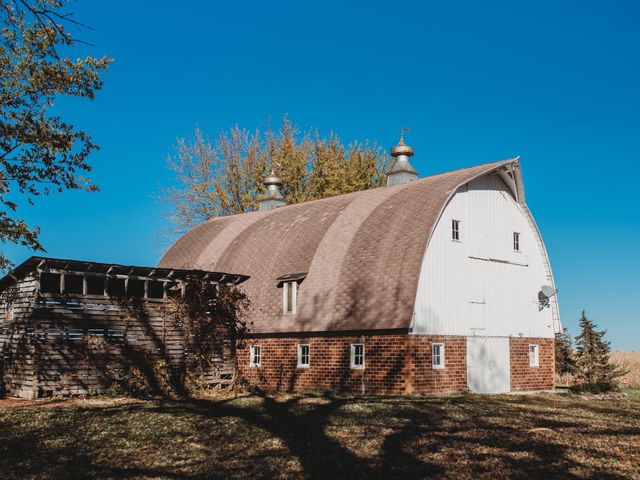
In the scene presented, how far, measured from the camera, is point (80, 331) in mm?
21703

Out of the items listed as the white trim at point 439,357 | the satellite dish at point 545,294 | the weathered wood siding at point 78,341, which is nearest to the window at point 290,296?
the weathered wood siding at point 78,341

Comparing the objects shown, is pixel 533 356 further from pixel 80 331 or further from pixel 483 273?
pixel 80 331

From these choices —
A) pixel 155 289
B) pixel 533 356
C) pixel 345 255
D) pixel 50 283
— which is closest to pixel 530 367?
pixel 533 356

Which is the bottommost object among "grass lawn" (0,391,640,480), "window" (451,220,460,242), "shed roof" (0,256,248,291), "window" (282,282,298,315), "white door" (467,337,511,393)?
"grass lawn" (0,391,640,480)

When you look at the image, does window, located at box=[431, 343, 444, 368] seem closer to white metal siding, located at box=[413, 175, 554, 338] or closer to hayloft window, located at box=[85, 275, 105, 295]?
white metal siding, located at box=[413, 175, 554, 338]

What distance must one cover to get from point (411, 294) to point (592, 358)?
13562 millimetres

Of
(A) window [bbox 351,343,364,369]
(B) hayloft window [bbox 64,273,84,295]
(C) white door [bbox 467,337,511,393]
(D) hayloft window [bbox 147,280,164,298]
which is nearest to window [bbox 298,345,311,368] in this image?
(A) window [bbox 351,343,364,369]

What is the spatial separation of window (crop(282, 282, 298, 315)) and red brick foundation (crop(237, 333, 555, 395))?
115cm

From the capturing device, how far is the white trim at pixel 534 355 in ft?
93.0

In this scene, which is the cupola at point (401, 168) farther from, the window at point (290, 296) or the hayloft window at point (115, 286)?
the hayloft window at point (115, 286)

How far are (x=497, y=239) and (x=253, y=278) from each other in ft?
→ 34.4

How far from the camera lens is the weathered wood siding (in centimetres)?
2088

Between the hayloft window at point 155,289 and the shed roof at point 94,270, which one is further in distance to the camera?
the hayloft window at point 155,289

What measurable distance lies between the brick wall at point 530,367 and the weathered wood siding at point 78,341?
12.7 metres
